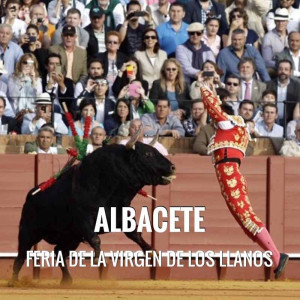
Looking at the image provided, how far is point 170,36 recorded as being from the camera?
54.6 ft

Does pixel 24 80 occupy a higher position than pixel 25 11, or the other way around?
pixel 25 11

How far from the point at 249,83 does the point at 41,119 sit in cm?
223

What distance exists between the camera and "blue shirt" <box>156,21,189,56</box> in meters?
16.6

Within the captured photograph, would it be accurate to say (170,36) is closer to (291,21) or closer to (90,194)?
(291,21)

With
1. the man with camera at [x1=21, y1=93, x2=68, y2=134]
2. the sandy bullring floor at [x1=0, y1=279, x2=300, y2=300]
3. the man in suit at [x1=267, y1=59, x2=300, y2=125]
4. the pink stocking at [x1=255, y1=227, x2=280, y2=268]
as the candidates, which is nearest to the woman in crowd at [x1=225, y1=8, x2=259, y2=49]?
the man in suit at [x1=267, y1=59, x2=300, y2=125]

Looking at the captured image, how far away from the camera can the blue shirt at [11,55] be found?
1591 centimetres

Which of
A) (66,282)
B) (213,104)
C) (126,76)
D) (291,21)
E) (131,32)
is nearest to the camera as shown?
(213,104)

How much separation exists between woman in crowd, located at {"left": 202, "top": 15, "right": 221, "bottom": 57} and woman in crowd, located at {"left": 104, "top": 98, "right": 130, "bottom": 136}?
1594 mm

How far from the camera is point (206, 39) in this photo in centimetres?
1675

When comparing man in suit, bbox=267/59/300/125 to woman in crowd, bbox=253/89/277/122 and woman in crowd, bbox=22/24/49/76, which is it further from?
woman in crowd, bbox=22/24/49/76

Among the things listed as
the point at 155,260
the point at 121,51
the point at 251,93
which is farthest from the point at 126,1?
the point at 155,260

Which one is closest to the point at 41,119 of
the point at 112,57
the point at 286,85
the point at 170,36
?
the point at 112,57

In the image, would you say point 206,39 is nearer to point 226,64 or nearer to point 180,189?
point 226,64

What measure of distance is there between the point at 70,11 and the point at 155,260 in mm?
3024
